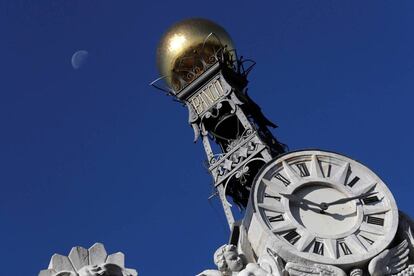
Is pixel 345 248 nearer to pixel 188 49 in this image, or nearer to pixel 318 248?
pixel 318 248

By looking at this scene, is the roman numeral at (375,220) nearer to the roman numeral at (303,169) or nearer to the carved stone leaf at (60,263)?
the roman numeral at (303,169)

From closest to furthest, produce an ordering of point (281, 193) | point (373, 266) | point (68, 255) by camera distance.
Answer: point (68, 255)
point (373, 266)
point (281, 193)

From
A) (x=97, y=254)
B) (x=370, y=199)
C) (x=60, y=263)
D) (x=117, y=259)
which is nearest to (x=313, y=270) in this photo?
(x=370, y=199)

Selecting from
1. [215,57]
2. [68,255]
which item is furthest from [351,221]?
[215,57]

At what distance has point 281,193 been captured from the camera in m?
17.0

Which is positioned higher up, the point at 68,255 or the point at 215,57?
the point at 215,57

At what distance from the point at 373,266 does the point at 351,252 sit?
0.45m

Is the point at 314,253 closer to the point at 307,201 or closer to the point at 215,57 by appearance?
the point at 307,201

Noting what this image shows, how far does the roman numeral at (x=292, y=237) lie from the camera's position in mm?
16250

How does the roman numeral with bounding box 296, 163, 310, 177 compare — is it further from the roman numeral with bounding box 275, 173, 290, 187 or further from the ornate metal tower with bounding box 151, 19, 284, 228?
the ornate metal tower with bounding box 151, 19, 284, 228

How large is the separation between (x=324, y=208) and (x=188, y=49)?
13.1 m

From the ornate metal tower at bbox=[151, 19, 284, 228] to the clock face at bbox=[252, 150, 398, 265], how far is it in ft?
29.1

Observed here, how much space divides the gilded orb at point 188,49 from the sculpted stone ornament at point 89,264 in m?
16.7

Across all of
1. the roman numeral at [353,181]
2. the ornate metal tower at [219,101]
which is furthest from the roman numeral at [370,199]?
the ornate metal tower at [219,101]
